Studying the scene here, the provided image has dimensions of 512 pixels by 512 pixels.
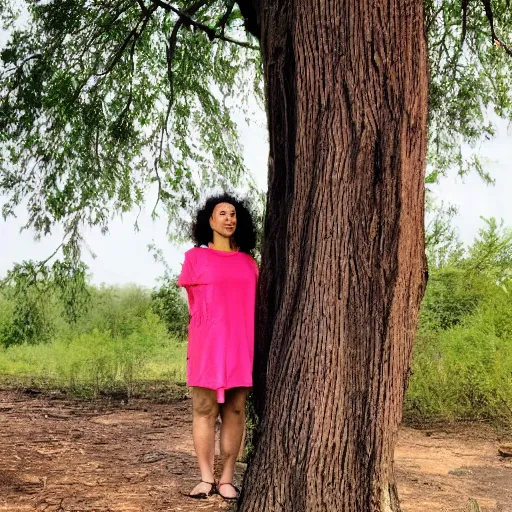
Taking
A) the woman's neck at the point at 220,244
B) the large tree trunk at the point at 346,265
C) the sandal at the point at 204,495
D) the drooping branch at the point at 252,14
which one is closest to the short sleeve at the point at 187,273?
the woman's neck at the point at 220,244

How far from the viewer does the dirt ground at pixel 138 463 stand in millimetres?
4188

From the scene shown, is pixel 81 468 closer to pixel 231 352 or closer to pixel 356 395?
pixel 231 352

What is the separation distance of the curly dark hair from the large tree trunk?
507mm

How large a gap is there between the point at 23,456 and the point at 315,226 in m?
3.09

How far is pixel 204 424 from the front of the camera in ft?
13.1

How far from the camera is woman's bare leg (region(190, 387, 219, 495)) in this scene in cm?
398

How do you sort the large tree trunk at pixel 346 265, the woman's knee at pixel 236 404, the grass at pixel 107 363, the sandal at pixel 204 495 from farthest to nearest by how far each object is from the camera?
the grass at pixel 107 363, the sandal at pixel 204 495, the woman's knee at pixel 236 404, the large tree trunk at pixel 346 265

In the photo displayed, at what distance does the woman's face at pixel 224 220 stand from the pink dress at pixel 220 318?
0.46ft

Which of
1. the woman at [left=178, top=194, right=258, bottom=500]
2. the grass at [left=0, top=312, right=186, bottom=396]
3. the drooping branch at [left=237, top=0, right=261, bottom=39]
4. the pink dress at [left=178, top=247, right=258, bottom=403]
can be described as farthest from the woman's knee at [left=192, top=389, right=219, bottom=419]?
the grass at [left=0, top=312, right=186, bottom=396]

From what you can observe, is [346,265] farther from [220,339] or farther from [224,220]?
[224,220]

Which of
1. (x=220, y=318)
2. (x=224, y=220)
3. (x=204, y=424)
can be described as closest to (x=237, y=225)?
(x=224, y=220)

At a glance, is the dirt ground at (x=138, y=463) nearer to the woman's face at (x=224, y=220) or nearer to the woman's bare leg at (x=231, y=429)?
the woman's bare leg at (x=231, y=429)

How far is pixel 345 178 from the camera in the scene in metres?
3.47

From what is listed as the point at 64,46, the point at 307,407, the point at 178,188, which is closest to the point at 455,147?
the point at 178,188
